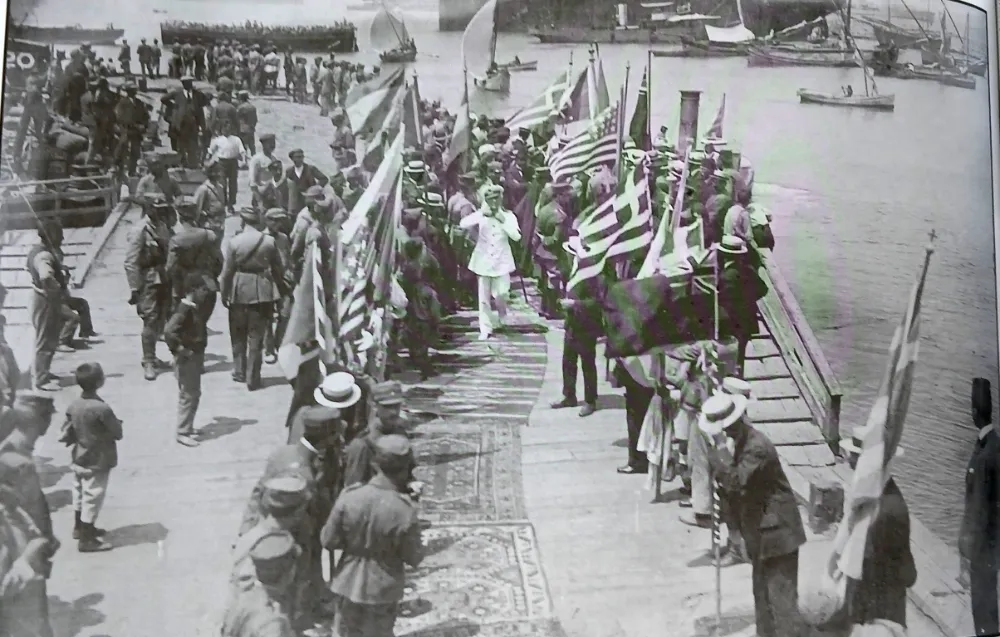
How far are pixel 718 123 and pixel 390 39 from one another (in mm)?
2782

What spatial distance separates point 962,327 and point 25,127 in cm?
777

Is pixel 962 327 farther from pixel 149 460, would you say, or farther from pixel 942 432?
pixel 149 460

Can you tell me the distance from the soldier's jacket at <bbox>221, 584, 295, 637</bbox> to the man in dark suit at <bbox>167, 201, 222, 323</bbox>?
2.01 metres

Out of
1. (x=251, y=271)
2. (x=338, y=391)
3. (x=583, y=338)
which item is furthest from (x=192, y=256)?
(x=583, y=338)

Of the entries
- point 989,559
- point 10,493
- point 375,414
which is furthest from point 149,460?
point 989,559

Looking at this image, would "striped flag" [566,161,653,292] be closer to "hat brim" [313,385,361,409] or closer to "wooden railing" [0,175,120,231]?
"hat brim" [313,385,361,409]

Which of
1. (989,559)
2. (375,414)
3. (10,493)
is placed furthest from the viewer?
(989,559)

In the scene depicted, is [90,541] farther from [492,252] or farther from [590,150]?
[590,150]

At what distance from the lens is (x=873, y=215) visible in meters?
7.00

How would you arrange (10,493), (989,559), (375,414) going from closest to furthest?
(10,493) → (375,414) → (989,559)

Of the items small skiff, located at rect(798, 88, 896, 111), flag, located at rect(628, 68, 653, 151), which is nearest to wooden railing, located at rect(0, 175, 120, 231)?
flag, located at rect(628, 68, 653, 151)

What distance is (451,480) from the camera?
19.7 ft

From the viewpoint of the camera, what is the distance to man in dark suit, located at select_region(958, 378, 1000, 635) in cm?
684

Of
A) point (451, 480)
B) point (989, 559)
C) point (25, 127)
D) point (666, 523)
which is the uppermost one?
point (25, 127)
